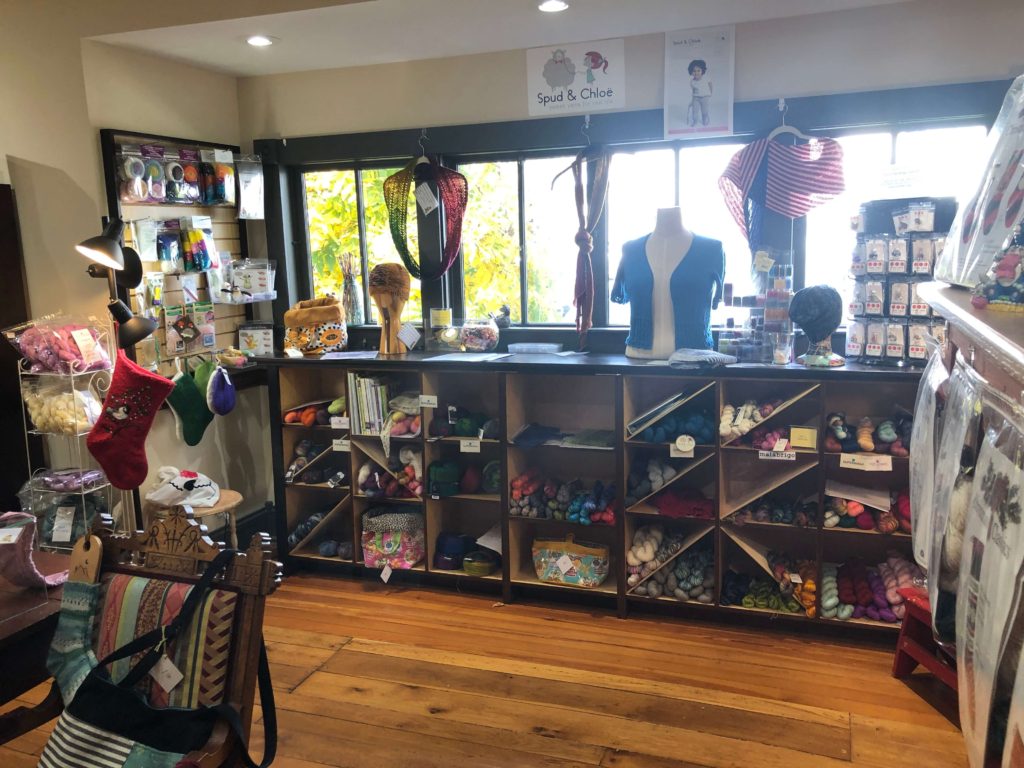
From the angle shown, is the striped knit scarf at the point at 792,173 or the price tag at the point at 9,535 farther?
the striped knit scarf at the point at 792,173

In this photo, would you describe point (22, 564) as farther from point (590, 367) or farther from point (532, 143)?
point (532, 143)

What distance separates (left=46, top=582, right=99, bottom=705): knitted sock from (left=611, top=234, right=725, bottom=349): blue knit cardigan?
2325 millimetres

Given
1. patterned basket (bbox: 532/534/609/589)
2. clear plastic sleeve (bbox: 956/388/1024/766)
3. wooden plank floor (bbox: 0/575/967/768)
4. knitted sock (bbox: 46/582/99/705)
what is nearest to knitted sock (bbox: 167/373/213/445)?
wooden plank floor (bbox: 0/575/967/768)

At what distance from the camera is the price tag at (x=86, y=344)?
3.27 metres

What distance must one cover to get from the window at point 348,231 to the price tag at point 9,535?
2.32 meters

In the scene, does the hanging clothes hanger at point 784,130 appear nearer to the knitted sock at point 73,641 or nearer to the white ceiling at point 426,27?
the white ceiling at point 426,27

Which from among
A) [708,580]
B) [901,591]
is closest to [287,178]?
[708,580]

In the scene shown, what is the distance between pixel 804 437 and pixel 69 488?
9.89 ft

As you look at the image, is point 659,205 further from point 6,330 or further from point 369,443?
point 6,330

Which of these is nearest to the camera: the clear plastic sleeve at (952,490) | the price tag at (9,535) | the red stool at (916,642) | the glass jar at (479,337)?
the clear plastic sleeve at (952,490)

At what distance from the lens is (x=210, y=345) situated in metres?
3.93

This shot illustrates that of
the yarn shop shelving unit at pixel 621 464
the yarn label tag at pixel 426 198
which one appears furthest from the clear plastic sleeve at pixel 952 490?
the yarn label tag at pixel 426 198

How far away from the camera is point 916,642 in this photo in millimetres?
2820

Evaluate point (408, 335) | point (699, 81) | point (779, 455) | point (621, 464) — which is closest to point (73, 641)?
point (621, 464)
